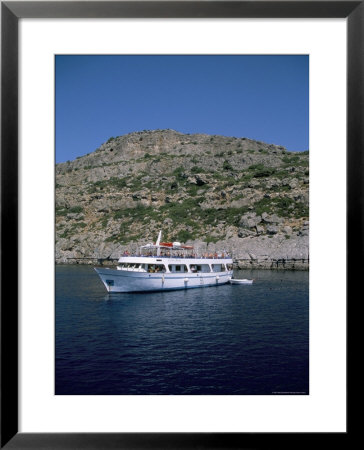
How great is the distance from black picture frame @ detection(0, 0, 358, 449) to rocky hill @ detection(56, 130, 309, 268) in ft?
79.9

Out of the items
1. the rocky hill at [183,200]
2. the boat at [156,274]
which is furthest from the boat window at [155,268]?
the rocky hill at [183,200]

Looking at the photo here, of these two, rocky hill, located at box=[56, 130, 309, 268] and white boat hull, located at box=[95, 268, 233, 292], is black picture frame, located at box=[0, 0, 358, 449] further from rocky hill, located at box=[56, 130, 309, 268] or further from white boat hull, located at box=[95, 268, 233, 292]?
rocky hill, located at box=[56, 130, 309, 268]

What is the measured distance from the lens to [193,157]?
34281 mm

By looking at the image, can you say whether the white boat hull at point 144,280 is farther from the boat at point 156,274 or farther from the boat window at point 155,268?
the boat window at point 155,268

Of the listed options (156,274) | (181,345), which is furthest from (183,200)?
(181,345)

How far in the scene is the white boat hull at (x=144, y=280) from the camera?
18203 millimetres

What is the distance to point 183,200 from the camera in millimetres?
34375

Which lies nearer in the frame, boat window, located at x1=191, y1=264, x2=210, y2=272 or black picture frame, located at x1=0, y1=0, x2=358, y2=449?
black picture frame, located at x1=0, y1=0, x2=358, y2=449

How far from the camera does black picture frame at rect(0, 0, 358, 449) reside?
3.18m

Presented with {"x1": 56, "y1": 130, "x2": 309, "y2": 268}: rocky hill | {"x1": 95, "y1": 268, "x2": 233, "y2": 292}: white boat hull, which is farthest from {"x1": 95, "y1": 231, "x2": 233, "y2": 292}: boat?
{"x1": 56, "y1": 130, "x2": 309, "y2": 268}: rocky hill

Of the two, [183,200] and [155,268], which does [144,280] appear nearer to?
[155,268]
